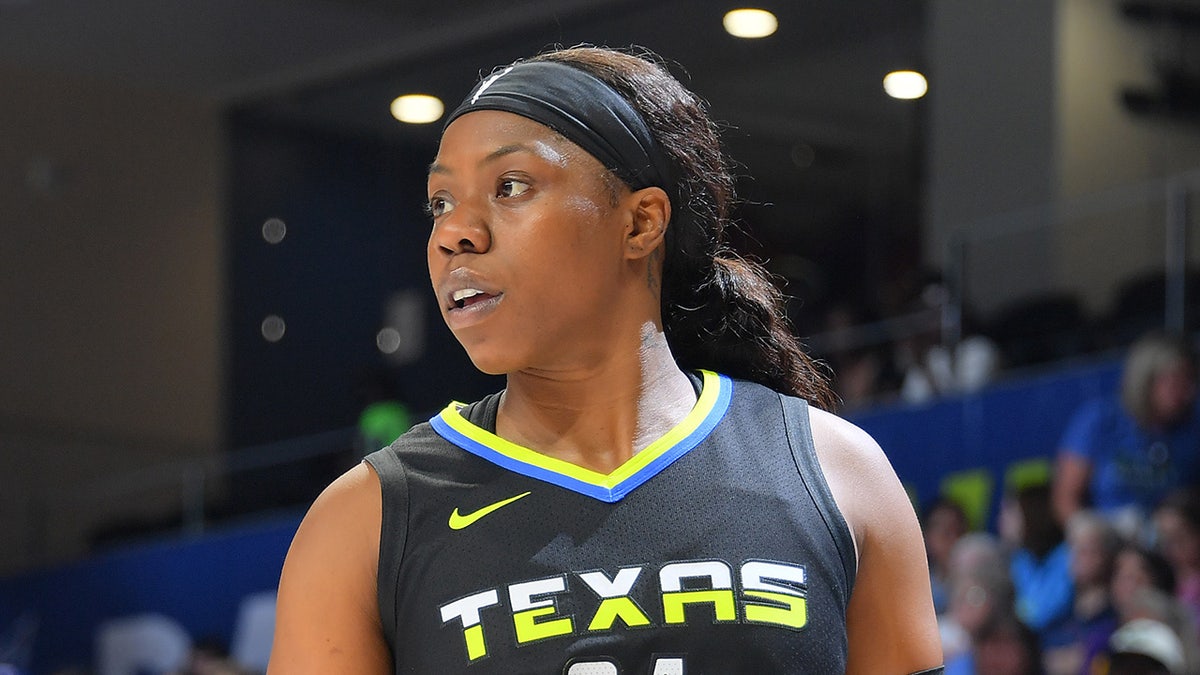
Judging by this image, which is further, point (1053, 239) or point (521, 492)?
point (1053, 239)

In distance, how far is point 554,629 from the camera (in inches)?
58.3

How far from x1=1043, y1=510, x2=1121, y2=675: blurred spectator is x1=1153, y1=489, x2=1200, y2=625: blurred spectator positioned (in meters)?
0.19

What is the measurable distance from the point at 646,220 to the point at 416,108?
10.6 metres

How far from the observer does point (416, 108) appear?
12062mm

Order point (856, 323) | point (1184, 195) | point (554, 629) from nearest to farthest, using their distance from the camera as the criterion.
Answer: point (554, 629) → point (1184, 195) → point (856, 323)

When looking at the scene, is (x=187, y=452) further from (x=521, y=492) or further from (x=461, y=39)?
(x=521, y=492)

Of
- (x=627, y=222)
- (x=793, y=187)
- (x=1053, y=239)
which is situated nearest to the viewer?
(x=627, y=222)

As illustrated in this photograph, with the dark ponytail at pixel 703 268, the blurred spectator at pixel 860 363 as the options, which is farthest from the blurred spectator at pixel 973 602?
the dark ponytail at pixel 703 268

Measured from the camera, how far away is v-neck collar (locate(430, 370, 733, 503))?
1.56 meters

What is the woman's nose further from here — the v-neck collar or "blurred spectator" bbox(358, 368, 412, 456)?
"blurred spectator" bbox(358, 368, 412, 456)

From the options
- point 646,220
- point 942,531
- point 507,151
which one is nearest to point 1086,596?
point 942,531

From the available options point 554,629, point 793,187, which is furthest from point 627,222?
point 793,187

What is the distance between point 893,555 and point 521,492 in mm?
327

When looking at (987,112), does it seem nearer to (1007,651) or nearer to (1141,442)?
(1141,442)
